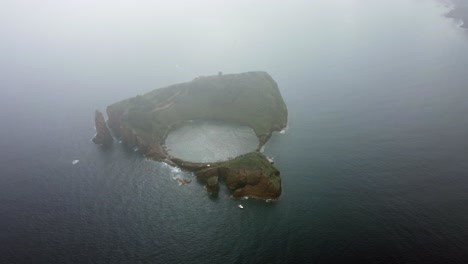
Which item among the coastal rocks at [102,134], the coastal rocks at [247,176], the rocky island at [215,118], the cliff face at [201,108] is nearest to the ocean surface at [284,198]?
the coastal rocks at [247,176]

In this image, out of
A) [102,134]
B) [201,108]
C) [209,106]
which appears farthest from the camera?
[209,106]

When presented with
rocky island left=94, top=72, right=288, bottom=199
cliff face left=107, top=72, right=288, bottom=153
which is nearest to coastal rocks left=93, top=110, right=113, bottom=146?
rocky island left=94, top=72, right=288, bottom=199

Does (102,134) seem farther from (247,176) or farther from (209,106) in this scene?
(247,176)

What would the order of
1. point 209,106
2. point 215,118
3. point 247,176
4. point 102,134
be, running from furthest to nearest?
point 209,106, point 215,118, point 102,134, point 247,176

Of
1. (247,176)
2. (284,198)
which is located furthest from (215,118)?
(284,198)

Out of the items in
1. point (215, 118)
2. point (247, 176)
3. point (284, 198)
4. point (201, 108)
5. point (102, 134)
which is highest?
point (201, 108)

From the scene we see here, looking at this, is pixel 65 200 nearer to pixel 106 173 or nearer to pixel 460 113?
pixel 106 173

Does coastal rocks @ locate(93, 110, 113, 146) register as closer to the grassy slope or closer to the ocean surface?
the ocean surface

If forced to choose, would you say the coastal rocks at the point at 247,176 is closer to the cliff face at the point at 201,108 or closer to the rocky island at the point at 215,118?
the rocky island at the point at 215,118

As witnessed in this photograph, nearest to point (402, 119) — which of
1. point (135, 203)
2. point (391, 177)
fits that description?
point (391, 177)
